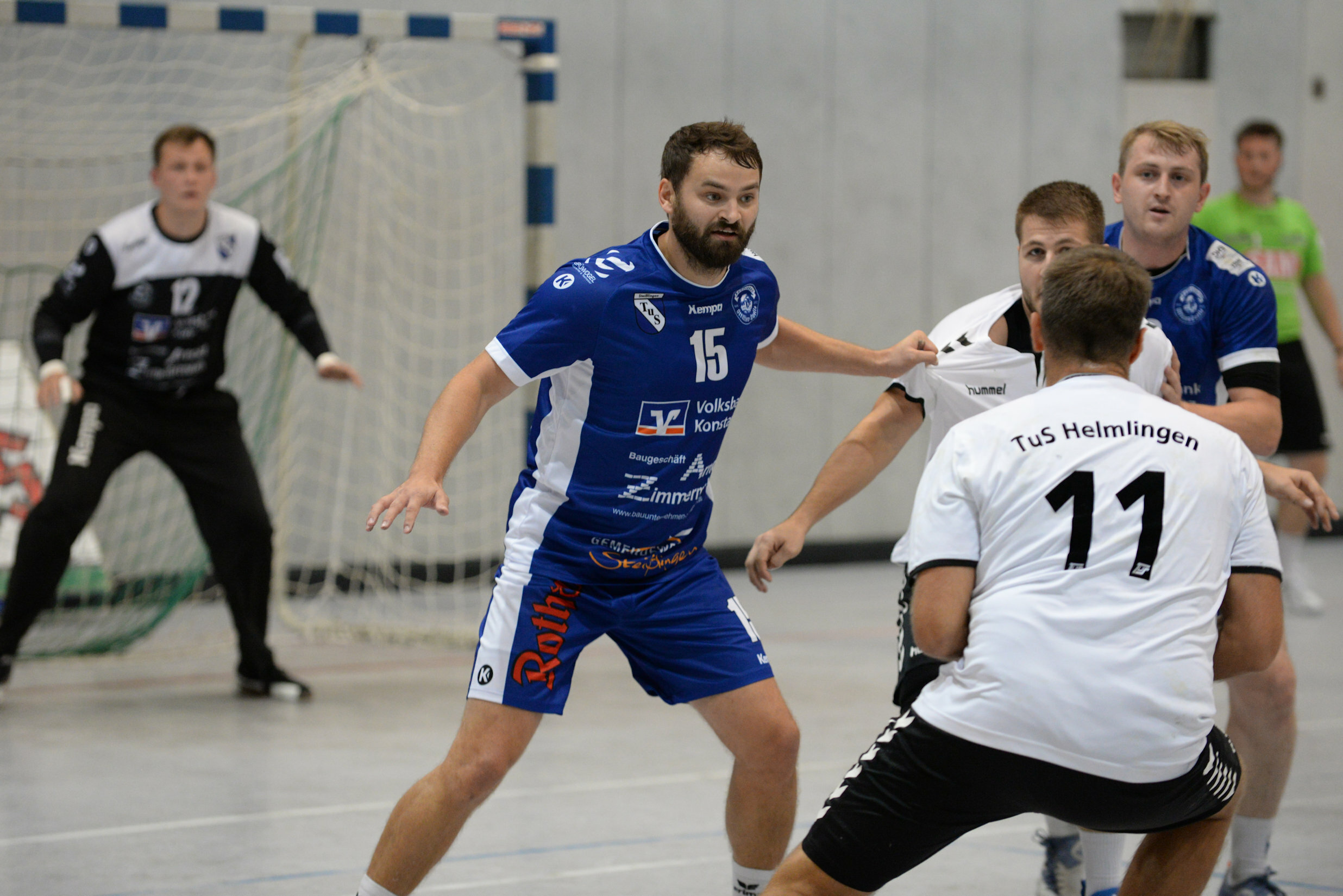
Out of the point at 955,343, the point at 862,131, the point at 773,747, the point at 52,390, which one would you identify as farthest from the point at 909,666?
the point at 862,131

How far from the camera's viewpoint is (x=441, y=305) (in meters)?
9.28

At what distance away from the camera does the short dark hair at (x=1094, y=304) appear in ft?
8.44

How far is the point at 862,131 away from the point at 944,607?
27.5 ft

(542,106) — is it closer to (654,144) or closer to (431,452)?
(654,144)

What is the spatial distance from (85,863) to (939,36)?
326 inches

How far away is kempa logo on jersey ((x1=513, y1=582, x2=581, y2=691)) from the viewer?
3391 millimetres

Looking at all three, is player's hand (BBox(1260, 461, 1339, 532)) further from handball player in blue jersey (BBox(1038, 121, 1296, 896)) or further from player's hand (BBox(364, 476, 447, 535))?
player's hand (BBox(364, 476, 447, 535))

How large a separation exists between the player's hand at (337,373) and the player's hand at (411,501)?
3194 millimetres

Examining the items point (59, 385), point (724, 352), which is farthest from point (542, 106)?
point (724, 352)

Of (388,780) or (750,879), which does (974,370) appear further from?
(388,780)

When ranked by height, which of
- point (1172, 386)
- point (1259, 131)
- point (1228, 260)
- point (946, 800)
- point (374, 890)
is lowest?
point (374, 890)

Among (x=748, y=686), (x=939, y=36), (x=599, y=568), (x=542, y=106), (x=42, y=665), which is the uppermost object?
(x=939, y=36)

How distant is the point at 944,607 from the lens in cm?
253

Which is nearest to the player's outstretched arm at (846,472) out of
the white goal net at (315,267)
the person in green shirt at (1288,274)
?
the white goal net at (315,267)
